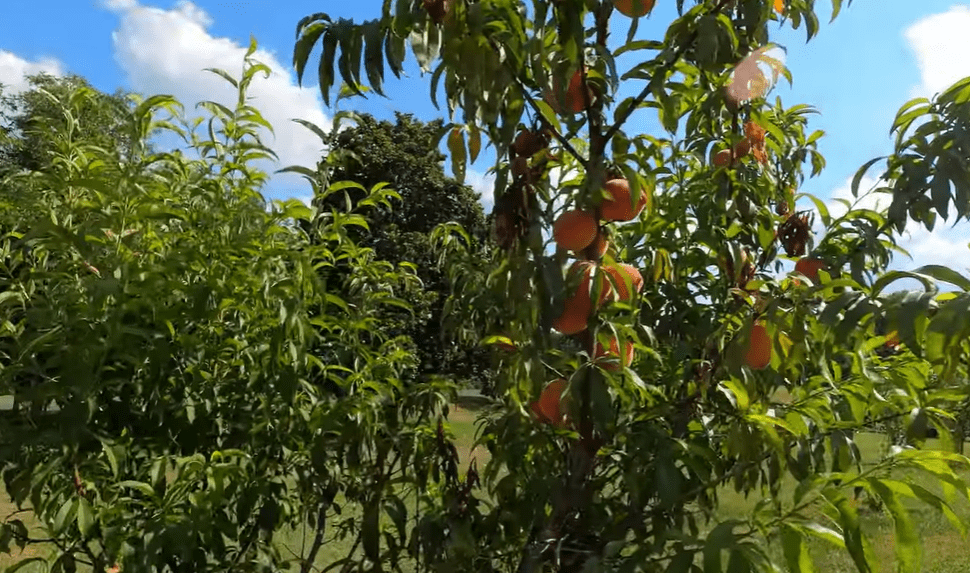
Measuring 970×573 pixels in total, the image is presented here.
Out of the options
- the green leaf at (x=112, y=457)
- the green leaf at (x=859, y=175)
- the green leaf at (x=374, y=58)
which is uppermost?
the green leaf at (x=859, y=175)

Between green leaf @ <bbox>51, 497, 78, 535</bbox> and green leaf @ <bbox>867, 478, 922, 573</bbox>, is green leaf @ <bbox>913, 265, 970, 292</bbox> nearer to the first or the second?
green leaf @ <bbox>867, 478, 922, 573</bbox>

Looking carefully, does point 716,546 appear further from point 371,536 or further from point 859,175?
point 859,175

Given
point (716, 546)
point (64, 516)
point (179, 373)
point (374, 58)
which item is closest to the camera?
point (716, 546)

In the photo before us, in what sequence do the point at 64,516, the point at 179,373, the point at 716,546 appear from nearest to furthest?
the point at 716,546
the point at 64,516
the point at 179,373

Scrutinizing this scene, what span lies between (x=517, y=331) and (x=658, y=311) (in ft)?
1.44

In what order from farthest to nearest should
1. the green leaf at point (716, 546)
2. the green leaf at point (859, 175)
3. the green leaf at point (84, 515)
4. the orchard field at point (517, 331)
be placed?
the green leaf at point (859, 175) → the green leaf at point (84, 515) → the orchard field at point (517, 331) → the green leaf at point (716, 546)

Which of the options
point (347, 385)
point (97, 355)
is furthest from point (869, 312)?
point (97, 355)

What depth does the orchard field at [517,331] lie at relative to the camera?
109 centimetres

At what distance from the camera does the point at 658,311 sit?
158 cm

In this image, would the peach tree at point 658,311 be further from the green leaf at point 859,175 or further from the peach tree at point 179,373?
the peach tree at point 179,373

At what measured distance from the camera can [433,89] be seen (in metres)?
1.16

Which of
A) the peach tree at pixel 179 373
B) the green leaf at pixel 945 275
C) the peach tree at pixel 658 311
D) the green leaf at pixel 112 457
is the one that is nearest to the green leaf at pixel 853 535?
the peach tree at pixel 658 311

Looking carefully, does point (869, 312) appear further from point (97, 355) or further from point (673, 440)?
point (97, 355)

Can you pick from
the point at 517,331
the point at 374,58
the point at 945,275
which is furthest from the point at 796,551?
the point at 374,58
